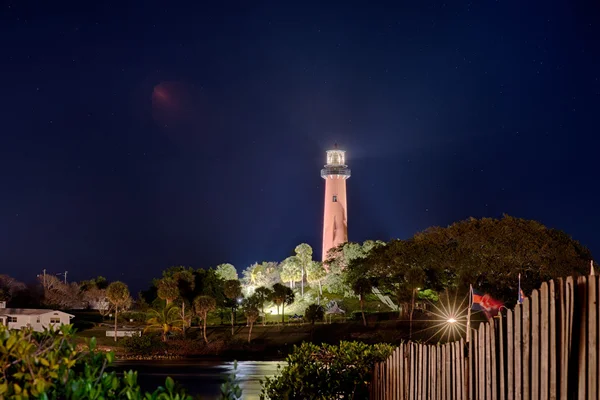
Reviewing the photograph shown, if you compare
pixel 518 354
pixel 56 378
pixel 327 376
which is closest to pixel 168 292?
pixel 327 376

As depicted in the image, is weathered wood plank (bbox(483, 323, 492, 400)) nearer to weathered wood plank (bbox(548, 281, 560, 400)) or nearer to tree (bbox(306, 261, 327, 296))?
weathered wood plank (bbox(548, 281, 560, 400))

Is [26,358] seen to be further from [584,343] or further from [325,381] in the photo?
[325,381]

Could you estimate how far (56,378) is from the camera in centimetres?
523

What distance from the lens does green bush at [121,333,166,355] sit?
51.8m

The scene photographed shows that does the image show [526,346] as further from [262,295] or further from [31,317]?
[31,317]

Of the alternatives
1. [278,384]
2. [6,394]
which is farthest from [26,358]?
[278,384]

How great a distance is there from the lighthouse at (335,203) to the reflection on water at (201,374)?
52.9m

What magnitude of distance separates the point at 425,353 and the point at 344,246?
79.1m

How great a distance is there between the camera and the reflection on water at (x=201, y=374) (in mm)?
27828

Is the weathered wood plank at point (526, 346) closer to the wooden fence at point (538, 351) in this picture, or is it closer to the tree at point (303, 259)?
the wooden fence at point (538, 351)

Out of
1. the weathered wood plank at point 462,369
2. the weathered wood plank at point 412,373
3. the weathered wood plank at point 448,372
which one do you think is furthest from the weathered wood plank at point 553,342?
the weathered wood plank at point 412,373

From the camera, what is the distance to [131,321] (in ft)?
233

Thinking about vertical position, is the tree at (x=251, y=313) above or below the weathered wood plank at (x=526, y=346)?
below

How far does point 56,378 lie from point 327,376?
8.68 meters
